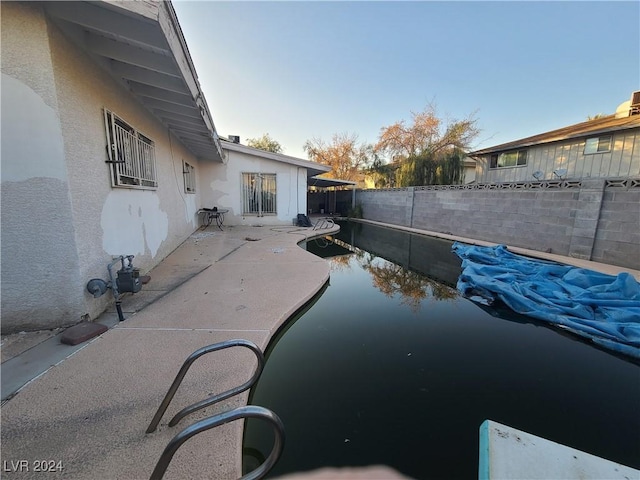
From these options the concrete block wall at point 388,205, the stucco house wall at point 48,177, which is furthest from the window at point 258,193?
the stucco house wall at point 48,177

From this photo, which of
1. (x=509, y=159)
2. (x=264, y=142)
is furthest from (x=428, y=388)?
(x=264, y=142)

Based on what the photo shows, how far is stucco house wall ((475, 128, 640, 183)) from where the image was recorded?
8414 mm

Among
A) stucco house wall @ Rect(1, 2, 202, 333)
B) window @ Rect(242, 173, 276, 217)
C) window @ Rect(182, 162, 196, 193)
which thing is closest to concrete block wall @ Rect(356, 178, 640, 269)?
window @ Rect(242, 173, 276, 217)

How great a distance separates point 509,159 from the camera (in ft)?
39.3

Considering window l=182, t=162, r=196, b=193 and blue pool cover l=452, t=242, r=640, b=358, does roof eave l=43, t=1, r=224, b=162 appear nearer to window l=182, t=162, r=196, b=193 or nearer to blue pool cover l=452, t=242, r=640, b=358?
window l=182, t=162, r=196, b=193

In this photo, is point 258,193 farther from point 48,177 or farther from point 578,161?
point 578,161

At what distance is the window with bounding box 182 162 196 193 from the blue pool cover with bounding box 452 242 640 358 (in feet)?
23.4

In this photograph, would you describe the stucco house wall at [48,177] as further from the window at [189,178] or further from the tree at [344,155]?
the tree at [344,155]

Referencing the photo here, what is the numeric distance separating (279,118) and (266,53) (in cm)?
905

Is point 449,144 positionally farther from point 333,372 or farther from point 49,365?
point 49,365

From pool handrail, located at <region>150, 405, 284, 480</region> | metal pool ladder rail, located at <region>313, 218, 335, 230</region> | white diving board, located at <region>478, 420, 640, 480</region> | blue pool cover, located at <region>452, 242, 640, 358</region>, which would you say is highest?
pool handrail, located at <region>150, 405, 284, 480</region>

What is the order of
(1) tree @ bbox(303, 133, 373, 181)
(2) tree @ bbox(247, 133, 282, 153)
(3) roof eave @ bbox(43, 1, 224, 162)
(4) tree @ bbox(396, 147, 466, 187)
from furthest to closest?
(2) tree @ bbox(247, 133, 282, 153)
(1) tree @ bbox(303, 133, 373, 181)
(4) tree @ bbox(396, 147, 466, 187)
(3) roof eave @ bbox(43, 1, 224, 162)

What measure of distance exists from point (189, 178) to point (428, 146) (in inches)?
602

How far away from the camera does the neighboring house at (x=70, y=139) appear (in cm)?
198
